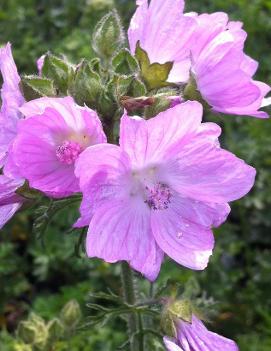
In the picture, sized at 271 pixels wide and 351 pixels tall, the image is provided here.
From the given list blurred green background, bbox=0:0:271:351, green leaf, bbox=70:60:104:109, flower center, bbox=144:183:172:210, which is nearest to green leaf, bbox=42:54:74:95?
green leaf, bbox=70:60:104:109

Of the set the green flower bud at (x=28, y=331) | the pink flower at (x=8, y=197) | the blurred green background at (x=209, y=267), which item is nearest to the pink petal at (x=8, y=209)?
the pink flower at (x=8, y=197)

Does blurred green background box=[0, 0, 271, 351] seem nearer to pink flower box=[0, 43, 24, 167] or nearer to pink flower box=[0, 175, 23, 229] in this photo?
pink flower box=[0, 175, 23, 229]

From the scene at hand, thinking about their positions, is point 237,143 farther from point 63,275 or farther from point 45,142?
point 45,142

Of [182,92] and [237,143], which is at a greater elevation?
[182,92]

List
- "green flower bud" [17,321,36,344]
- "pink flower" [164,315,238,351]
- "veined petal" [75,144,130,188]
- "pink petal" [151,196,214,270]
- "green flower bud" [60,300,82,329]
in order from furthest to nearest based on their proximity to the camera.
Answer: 1. "green flower bud" [60,300,82,329]
2. "green flower bud" [17,321,36,344]
3. "pink flower" [164,315,238,351]
4. "pink petal" [151,196,214,270]
5. "veined petal" [75,144,130,188]

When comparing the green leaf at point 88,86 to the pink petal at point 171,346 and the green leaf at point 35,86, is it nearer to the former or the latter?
the green leaf at point 35,86

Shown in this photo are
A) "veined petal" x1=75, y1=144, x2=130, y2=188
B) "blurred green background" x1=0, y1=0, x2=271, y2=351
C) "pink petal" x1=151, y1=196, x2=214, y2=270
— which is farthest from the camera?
"blurred green background" x1=0, y1=0, x2=271, y2=351

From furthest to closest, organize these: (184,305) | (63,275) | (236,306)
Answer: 1. (63,275)
2. (236,306)
3. (184,305)

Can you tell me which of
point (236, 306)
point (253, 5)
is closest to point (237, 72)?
point (236, 306)
